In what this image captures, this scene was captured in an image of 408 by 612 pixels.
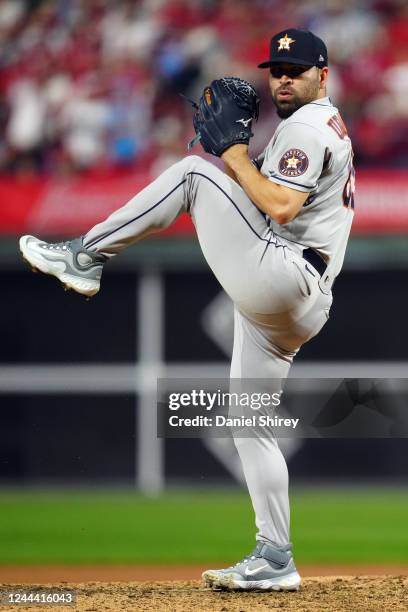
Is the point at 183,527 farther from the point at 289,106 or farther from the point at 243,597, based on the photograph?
the point at 289,106

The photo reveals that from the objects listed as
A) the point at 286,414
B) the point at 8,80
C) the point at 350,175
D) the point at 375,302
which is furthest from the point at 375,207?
the point at 350,175

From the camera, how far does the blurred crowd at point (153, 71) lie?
379 inches

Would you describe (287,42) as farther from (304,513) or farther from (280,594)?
(304,513)

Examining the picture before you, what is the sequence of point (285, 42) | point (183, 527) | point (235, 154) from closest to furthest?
point (235, 154) < point (285, 42) < point (183, 527)

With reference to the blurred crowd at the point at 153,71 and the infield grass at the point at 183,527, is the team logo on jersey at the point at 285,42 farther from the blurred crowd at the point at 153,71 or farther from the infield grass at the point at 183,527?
the blurred crowd at the point at 153,71

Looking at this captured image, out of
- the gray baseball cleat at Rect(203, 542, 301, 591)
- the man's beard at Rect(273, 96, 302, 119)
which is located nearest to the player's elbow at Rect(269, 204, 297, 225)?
the man's beard at Rect(273, 96, 302, 119)

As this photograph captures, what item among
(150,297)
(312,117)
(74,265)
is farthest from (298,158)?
Result: (150,297)

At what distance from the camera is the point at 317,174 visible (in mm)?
3760

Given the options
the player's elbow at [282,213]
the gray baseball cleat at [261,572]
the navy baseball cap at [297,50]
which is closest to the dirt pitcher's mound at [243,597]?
the gray baseball cleat at [261,572]

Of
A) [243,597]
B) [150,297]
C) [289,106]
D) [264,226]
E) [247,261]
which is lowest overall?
[243,597]

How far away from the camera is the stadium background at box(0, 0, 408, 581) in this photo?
28.6 ft

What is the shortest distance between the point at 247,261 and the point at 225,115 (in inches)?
19.9

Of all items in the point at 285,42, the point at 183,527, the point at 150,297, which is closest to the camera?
the point at 285,42

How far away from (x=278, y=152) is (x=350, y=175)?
336 mm
